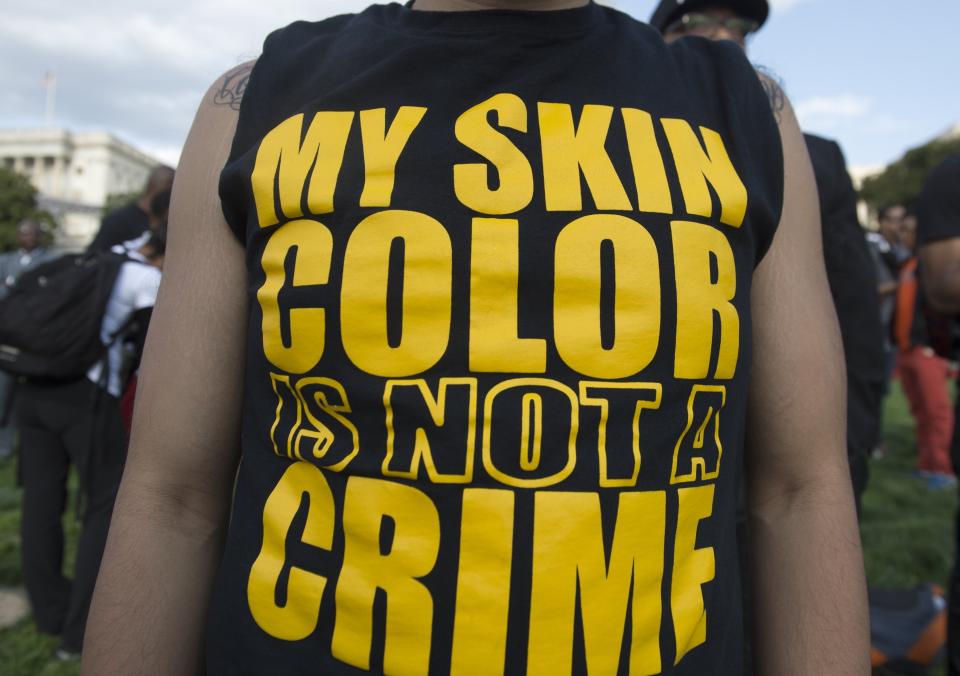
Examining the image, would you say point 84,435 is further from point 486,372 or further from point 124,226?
point 486,372

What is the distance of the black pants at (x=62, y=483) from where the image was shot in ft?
10.9

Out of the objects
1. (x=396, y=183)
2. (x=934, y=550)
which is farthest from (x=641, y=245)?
(x=934, y=550)

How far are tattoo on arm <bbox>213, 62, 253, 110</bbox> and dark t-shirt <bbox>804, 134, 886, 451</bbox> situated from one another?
6.20 feet

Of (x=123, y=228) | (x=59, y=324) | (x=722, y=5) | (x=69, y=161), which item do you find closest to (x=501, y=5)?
(x=722, y=5)

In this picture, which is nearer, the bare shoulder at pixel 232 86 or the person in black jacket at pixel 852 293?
the bare shoulder at pixel 232 86

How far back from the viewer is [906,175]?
39.1 m

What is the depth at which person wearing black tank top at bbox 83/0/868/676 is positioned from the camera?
0.92 metres

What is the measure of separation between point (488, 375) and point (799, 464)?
53 centimetres

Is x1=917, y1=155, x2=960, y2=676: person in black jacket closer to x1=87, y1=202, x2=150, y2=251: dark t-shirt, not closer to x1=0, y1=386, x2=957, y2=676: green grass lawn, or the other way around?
x1=0, y1=386, x2=957, y2=676: green grass lawn

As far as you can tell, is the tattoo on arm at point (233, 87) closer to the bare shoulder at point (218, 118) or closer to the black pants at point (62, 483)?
the bare shoulder at point (218, 118)

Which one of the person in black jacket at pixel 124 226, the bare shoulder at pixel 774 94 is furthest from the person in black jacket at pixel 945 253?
the person in black jacket at pixel 124 226

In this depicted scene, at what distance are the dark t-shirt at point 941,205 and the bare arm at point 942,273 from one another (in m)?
0.03

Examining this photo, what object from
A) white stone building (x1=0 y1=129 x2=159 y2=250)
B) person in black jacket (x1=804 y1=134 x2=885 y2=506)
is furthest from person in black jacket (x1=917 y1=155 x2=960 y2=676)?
white stone building (x1=0 y1=129 x2=159 y2=250)

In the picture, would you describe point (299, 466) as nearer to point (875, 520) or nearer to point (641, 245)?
point (641, 245)
